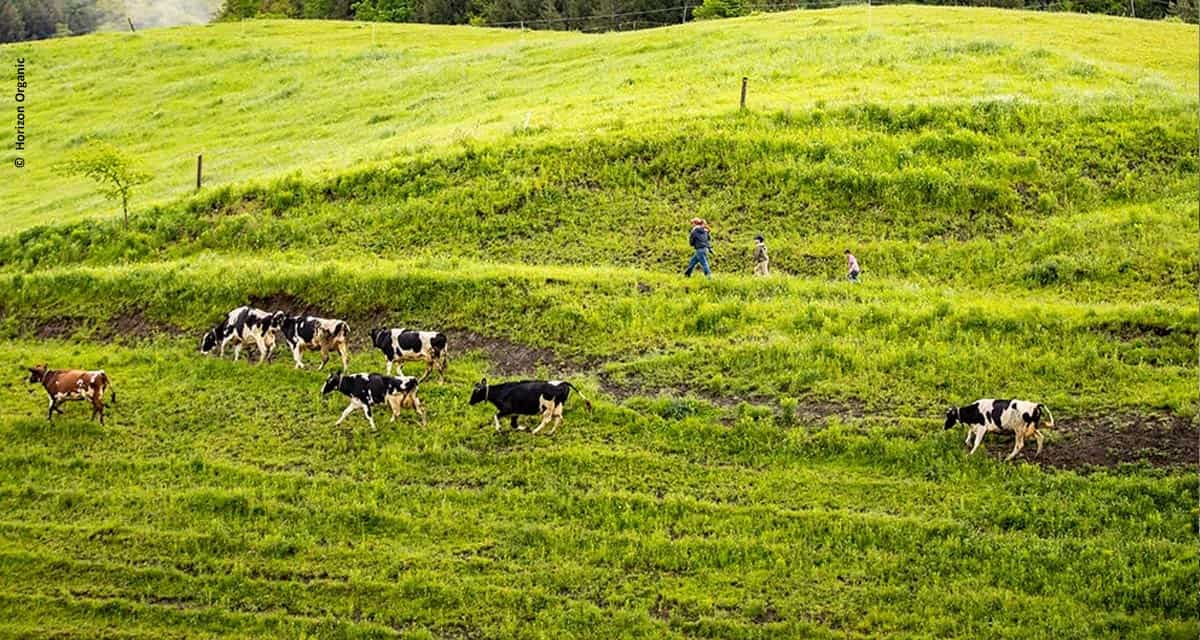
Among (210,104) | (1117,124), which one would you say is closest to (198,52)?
(210,104)

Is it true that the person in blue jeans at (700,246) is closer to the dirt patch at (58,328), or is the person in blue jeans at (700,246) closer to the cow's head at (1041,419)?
the cow's head at (1041,419)

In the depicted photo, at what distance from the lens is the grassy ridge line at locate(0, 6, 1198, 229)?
4053 centimetres

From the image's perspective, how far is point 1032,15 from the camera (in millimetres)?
58375

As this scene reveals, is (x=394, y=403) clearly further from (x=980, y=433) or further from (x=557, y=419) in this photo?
(x=980, y=433)

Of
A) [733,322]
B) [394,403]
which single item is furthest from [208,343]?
[733,322]

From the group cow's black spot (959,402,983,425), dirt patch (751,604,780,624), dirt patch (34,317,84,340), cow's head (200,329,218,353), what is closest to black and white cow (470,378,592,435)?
dirt patch (751,604,780,624)

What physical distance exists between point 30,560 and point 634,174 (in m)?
21.2

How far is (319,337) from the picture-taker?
995 inches

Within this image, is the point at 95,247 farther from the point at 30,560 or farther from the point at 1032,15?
the point at 1032,15

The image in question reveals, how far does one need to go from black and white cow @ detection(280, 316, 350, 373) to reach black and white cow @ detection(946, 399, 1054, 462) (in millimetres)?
13500

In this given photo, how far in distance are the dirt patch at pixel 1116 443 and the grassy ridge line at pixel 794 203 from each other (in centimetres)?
749

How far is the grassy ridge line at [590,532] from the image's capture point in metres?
15.9

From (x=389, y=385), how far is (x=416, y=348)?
223 centimetres

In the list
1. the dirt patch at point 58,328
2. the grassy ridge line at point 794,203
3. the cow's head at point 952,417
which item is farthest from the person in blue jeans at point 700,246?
the dirt patch at point 58,328
